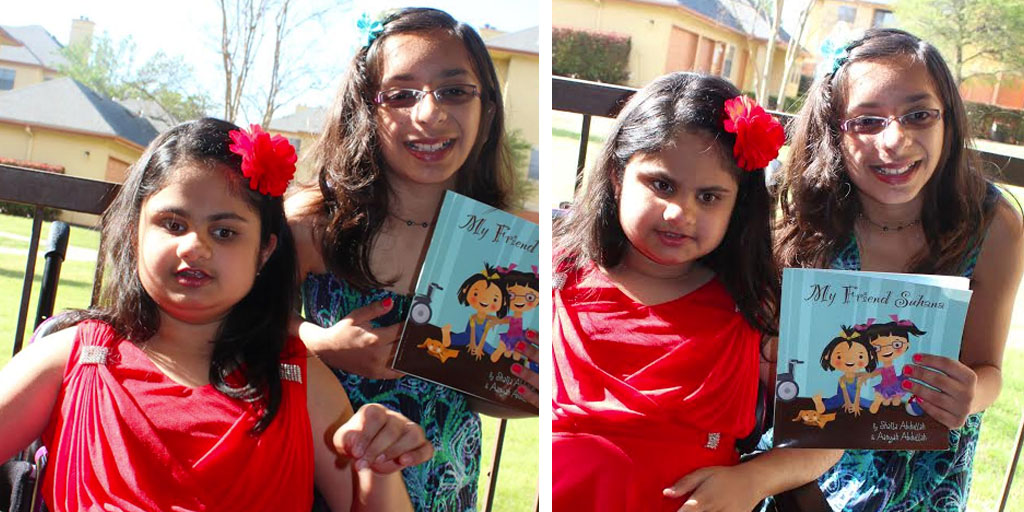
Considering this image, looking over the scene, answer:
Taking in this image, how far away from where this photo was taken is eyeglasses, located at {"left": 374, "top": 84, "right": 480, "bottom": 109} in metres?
1.38

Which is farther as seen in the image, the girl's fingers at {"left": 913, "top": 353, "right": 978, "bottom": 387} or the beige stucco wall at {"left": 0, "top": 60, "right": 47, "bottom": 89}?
the beige stucco wall at {"left": 0, "top": 60, "right": 47, "bottom": 89}

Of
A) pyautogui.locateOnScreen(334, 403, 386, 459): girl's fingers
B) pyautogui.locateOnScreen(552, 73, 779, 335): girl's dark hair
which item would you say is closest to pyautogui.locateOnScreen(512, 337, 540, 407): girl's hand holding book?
pyautogui.locateOnScreen(552, 73, 779, 335): girl's dark hair

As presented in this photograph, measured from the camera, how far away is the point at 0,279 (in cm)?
603

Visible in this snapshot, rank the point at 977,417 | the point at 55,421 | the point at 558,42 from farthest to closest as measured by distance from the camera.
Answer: the point at 558,42
the point at 977,417
the point at 55,421

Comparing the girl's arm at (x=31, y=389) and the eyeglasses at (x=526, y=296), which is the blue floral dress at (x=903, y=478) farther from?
the girl's arm at (x=31, y=389)

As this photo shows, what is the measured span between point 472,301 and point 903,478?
0.71 meters

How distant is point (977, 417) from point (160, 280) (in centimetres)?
122

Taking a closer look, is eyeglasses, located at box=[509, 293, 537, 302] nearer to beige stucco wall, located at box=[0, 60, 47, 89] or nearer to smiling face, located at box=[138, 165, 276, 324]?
smiling face, located at box=[138, 165, 276, 324]

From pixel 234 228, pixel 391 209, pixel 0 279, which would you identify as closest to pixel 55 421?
pixel 234 228

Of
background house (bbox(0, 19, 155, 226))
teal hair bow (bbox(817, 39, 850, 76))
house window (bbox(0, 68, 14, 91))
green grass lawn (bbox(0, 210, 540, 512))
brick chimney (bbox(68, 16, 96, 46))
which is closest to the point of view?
teal hair bow (bbox(817, 39, 850, 76))

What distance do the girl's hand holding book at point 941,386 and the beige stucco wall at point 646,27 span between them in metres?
0.71

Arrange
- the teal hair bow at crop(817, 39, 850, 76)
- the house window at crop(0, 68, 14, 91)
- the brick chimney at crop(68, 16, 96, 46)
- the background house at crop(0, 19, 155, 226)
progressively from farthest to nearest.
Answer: the brick chimney at crop(68, 16, 96, 46) → the house window at crop(0, 68, 14, 91) → the background house at crop(0, 19, 155, 226) → the teal hair bow at crop(817, 39, 850, 76)

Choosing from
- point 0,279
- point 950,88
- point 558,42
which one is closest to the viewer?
point 950,88

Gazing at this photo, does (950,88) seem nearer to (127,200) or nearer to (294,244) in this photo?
(294,244)
